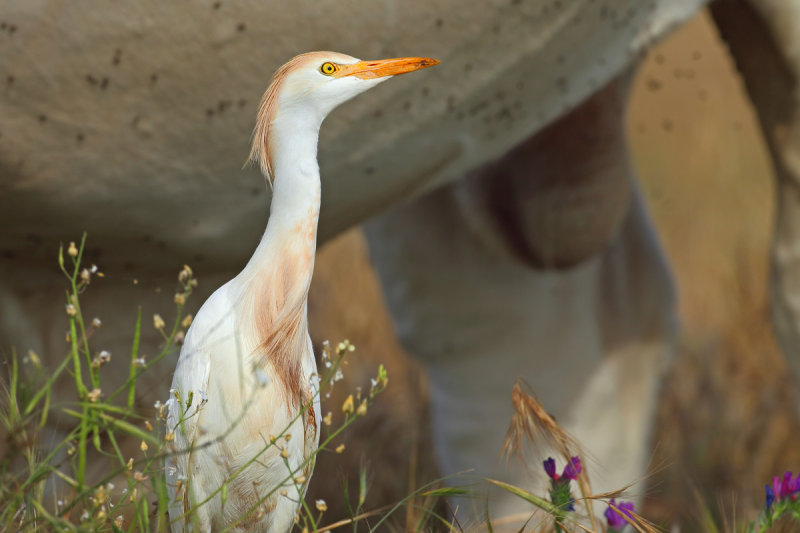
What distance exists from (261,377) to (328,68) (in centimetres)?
17

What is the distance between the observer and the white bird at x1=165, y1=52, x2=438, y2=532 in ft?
2.22

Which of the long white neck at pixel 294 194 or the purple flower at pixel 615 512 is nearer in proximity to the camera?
the long white neck at pixel 294 194

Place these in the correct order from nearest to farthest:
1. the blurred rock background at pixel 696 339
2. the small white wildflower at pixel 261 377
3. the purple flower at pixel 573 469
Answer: the small white wildflower at pixel 261 377 → the purple flower at pixel 573 469 → the blurred rock background at pixel 696 339

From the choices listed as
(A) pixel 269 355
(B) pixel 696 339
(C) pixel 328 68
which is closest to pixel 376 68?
(C) pixel 328 68

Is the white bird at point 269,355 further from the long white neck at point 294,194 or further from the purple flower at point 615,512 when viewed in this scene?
the purple flower at point 615,512

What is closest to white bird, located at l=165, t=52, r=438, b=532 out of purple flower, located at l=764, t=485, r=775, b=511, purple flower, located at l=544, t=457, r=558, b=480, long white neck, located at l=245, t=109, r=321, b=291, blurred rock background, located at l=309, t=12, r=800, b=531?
long white neck, located at l=245, t=109, r=321, b=291

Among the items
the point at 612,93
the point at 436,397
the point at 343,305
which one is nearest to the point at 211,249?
the point at 612,93

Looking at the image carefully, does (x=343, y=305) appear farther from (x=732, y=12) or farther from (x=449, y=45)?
(x=449, y=45)

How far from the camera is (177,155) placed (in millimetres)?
1140

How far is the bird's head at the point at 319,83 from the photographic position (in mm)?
677

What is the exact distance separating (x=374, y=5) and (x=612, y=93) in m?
0.68

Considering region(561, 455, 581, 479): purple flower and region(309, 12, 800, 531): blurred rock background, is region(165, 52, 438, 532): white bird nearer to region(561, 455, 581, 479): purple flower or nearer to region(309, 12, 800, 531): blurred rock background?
region(561, 455, 581, 479): purple flower

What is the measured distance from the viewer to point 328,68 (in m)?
0.68

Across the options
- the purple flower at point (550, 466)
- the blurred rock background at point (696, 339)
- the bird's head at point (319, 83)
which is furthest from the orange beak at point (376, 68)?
the blurred rock background at point (696, 339)
